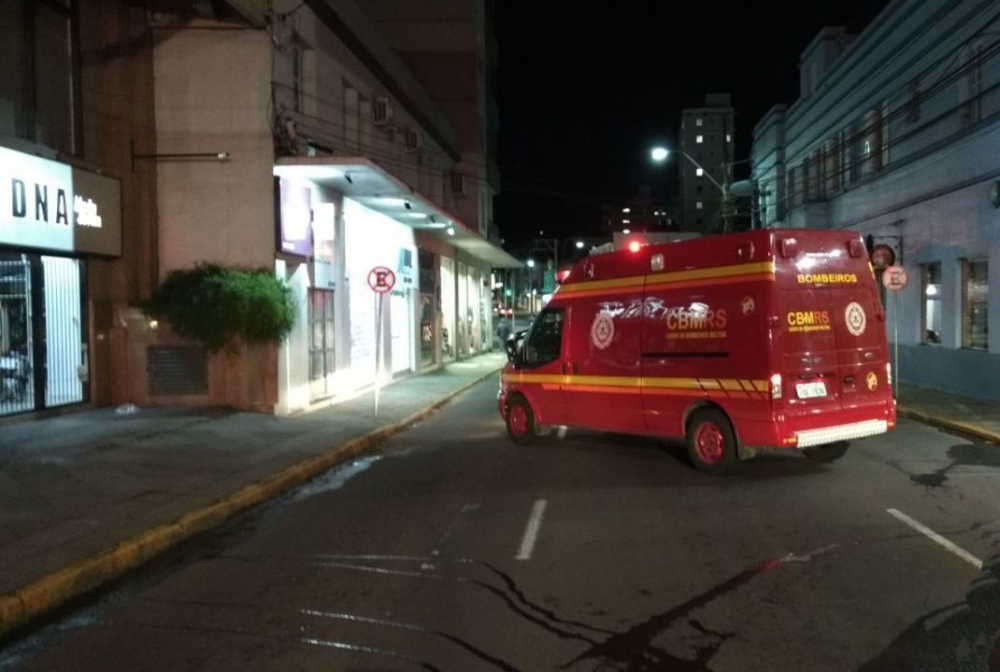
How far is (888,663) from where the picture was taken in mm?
4941

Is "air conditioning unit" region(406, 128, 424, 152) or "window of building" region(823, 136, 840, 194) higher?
"air conditioning unit" region(406, 128, 424, 152)

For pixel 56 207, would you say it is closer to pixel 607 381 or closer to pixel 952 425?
pixel 607 381

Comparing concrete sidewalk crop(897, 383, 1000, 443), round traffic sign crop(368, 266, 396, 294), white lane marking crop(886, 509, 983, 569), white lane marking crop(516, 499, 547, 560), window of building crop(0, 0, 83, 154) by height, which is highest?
window of building crop(0, 0, 83, 154)

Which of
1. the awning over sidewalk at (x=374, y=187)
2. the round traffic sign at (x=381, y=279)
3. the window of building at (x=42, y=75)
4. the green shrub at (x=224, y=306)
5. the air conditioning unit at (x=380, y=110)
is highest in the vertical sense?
the air conditioning unit at (x=380, y=110)

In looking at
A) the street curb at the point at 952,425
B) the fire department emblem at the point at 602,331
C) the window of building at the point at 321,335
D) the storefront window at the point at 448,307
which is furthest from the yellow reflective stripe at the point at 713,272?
the storefront window at the point at 448,307

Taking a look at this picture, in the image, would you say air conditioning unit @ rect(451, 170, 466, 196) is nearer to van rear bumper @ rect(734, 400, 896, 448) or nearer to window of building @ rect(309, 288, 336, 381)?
window of building @ rect(309, 288, 336, 381)

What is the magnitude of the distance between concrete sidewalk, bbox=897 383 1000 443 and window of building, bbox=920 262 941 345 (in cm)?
170

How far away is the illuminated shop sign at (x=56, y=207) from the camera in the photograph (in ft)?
43.2

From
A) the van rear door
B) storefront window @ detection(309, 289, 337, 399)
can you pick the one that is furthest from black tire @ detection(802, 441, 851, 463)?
storefront window @ detection(309, 289, 337, 399)

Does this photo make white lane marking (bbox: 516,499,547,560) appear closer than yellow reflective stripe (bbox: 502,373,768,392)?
Yes

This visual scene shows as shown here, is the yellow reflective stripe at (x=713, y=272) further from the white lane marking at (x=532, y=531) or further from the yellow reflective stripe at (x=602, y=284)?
the white lane marking at (x=532, y=531)

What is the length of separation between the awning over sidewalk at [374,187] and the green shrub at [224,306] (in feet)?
6.81

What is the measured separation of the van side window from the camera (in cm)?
1353

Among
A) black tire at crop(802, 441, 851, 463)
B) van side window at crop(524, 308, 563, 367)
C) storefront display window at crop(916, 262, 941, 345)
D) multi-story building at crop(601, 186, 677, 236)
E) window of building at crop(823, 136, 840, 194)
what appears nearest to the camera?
black tire at crop(802, 441, 851, 463)
